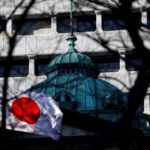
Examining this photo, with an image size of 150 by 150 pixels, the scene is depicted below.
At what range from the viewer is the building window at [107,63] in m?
55.3

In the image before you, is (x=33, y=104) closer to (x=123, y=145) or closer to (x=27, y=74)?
(x=123, y=145)

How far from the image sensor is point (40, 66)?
58031 mm

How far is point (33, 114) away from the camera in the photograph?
1950 cm

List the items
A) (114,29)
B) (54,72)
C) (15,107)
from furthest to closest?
1. (114,29)
2. (54,72)
3. (15,107)

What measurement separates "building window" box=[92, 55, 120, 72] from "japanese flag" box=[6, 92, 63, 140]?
3473cm

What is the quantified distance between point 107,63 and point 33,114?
3707cm

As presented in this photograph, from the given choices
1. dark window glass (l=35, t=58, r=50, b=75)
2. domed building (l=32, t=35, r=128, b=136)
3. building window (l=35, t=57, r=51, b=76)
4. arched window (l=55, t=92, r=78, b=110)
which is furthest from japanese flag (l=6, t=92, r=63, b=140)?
dark window glass (l=35, t=58, r=50, b=75)

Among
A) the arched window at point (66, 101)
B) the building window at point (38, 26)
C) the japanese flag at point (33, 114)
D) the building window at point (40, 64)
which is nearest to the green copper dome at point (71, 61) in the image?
the arched window at point (66, 101)

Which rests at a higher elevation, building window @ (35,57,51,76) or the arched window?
building window @ (35,57,51,76)

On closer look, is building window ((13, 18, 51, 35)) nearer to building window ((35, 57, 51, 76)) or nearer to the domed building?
building window ((35, 57, 51, 76))

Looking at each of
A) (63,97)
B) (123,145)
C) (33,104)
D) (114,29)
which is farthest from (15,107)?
(114,29)

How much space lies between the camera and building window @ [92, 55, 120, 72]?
5531cm

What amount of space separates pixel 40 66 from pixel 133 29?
4423cm

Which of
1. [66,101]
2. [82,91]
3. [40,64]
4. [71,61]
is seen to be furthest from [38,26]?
[66,101]
